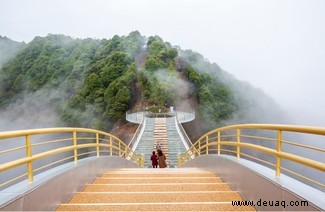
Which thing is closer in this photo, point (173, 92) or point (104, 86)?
point (173, 92)

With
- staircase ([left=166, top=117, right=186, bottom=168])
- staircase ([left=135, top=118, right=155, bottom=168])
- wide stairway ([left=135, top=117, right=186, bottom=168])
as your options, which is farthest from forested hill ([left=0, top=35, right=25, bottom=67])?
staircase ([left=166, top=117, right=186, bottom=168])

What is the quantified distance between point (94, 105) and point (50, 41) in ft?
132

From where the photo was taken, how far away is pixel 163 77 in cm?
4375

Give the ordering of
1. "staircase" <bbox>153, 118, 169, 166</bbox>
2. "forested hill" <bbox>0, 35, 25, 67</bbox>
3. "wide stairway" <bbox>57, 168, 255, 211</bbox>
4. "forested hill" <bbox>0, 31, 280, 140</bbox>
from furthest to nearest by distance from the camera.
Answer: "forested hill" <bbox>0, 35, 25, 67</bbox> < "forested hill" <bbox>0, 31, 280, 140</bbox> < "staircase" <bbox>153, 118, 169, 166</bbox> < "wide stairway" <bbox>57, 168, 255, 211</bbox>

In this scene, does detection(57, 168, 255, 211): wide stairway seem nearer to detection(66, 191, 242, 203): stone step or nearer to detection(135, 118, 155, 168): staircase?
detection(66, 191, 242, 203): stone step

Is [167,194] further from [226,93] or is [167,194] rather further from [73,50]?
[73,50]

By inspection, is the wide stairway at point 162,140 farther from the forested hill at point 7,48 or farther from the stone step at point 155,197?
the forested hill at point 7,48

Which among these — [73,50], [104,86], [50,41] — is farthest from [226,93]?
[50,41]

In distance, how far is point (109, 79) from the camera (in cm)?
5038

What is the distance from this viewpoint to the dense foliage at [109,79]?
43.8m

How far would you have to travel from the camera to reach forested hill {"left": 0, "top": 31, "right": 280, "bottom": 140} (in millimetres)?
43688

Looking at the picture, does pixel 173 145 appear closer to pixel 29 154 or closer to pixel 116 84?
pixel 29 154

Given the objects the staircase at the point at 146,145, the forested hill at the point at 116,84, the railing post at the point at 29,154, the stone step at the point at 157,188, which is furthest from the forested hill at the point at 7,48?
the railing post at the point at 29,154

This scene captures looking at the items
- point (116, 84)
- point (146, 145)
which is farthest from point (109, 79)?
point (146, 145)
